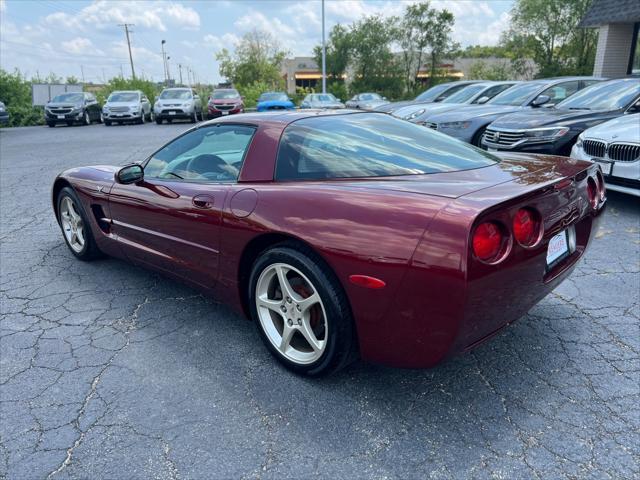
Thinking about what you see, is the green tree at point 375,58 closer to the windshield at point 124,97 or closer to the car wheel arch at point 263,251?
the windshield at point 124,97

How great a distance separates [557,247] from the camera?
7.56 feet

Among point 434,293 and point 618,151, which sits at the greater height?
point 618,151

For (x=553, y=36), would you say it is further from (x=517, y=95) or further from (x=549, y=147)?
(x=549, y=147)

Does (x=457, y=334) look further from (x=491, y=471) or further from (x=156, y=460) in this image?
(x=156, y=460)

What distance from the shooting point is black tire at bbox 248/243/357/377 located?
2146mm

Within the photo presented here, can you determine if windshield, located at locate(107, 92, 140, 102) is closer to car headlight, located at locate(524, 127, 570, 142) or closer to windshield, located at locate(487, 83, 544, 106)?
windshield, located at locate(487, 83, 544, 106)

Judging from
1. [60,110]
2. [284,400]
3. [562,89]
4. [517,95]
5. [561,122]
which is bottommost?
[284,400]

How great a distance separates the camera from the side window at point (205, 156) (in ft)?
9.33

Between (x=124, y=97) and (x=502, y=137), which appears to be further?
(x=124, y=97)

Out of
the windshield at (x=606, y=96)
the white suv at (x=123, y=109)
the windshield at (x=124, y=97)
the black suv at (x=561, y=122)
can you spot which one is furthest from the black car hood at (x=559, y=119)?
the windshield at (x=124, y=97)

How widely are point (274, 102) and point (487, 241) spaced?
20.9m

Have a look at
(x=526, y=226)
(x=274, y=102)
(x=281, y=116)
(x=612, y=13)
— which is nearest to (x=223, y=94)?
(x=274, y=102)

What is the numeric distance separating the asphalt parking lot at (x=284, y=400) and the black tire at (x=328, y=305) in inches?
6.8

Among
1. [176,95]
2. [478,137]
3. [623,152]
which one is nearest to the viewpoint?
[623,152]
